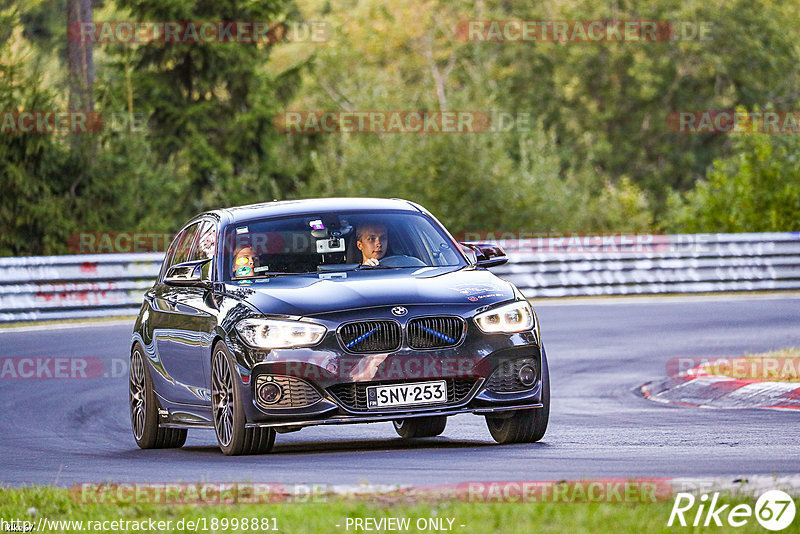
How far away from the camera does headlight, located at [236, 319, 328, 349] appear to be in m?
9.78

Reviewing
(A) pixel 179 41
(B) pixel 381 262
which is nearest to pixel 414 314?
(B) pixel 381 262

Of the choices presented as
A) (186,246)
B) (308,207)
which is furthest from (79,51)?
(308,207)

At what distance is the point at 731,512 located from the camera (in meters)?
6.49

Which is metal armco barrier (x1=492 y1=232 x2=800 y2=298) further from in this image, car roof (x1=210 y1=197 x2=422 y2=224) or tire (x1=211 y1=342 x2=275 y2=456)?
tire (x1=211 y1=342 x2=275 y2=456)

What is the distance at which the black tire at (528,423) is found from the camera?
10422 mm

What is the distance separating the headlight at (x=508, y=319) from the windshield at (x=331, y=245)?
103 cm

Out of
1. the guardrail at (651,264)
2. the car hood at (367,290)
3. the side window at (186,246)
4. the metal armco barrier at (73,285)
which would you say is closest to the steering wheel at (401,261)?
the car hood at (367,290)

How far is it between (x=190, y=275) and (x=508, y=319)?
2.46m

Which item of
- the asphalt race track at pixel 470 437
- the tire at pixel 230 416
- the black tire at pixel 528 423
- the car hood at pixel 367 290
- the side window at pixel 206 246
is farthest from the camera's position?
the side window at pixel 206 246

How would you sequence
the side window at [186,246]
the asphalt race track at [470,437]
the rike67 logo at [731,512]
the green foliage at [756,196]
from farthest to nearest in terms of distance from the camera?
the green foliage at [756,196] → the side window at [186,246] → the asphalt race track at [470,437] → the rike67 logo at [731,512]

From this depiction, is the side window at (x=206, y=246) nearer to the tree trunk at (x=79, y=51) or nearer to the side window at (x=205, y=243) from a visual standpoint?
the side window at (x=205, y=243)

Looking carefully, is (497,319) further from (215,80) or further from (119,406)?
(215,80)

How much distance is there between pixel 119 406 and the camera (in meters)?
15.0

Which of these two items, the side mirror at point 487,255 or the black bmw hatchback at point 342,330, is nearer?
the black bmw hatchback at point 342,330
